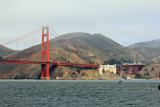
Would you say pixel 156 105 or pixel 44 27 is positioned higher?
pixel 44 27

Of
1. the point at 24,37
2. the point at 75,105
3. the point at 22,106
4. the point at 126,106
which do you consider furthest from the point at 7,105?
the point at 24,37

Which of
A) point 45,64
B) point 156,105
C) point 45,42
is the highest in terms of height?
point 45,42

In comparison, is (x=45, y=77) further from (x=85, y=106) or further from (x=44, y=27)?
(x=85, y=106)

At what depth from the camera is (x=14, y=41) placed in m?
192

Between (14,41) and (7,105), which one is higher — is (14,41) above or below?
above

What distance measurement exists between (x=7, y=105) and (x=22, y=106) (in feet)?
9.47

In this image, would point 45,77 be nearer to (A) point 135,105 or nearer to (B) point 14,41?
(B) point 14,41

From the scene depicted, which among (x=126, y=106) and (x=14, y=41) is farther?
(x=14, y=41)

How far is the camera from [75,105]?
172 feet

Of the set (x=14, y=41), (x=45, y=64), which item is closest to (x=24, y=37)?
(x=14, y=41)

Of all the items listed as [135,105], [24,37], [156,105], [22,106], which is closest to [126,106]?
[135,105]

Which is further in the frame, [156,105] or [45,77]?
[45,77]

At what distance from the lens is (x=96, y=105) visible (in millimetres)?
52312

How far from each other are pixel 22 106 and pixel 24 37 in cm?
14968
